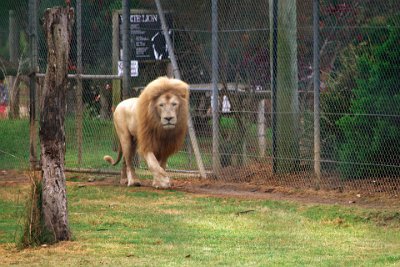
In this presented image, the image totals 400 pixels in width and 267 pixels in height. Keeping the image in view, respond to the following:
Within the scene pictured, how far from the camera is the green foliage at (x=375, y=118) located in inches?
577

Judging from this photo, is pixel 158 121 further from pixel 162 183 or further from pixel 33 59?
pixel 33 59

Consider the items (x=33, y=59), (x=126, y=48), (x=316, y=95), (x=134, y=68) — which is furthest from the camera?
(x=33, y=59)

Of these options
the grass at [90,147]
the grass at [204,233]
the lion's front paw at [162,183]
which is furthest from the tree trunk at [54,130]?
the grass at [90,147]

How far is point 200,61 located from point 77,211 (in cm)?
452

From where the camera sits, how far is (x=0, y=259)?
1021cm

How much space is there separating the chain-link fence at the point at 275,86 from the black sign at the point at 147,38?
0.05 ft

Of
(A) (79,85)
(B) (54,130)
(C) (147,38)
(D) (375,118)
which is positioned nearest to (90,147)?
(A) (79,85)

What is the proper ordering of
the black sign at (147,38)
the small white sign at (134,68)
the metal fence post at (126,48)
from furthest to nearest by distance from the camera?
the black sign at (147,38), the small white sign at (134,68), the metal fence post at (126,48)

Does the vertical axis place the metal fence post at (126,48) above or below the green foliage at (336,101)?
above

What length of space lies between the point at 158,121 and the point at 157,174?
76cm

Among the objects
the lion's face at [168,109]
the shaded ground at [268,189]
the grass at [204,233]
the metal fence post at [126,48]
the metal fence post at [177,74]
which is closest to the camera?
the grass at [204,233]

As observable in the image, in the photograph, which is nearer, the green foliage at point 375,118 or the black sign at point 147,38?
the green foliage at point 375,118

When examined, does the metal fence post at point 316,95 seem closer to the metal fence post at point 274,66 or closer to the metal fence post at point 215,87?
the metal fence post at point 274,66

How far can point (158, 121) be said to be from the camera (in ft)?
51.7
